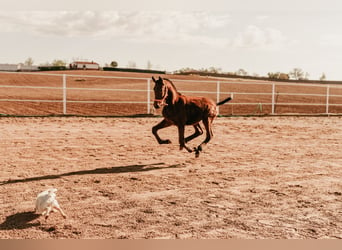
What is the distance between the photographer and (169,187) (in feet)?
15.4

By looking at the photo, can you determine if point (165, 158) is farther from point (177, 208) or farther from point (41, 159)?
point (177, 208)

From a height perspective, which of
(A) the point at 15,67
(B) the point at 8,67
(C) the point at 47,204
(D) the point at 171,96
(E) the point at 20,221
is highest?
(A) the point at 15,67

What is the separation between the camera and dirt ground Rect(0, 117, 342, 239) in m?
3.19

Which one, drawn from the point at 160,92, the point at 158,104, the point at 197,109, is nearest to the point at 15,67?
the point at 197,109

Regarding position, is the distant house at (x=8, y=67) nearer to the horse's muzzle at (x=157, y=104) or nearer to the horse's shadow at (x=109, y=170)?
the horse's shadow at (x=109, y=170)

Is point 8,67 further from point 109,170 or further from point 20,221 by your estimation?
point 20,221

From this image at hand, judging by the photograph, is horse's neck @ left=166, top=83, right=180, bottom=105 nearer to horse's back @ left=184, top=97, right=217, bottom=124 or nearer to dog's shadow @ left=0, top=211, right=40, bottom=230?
horse's back @ left=184, top=97, right=217, bottom=124

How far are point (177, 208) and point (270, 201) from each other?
1.12 meters

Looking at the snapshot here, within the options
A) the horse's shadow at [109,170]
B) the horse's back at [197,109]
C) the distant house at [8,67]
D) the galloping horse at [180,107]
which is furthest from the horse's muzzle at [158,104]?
the distant house at [8,67]

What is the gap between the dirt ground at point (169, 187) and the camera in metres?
3.19

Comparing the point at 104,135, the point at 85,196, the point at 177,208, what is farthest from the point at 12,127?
the point at 177,208

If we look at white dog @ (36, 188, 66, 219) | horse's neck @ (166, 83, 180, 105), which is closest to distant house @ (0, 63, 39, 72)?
horse's neck @ (166, 83, 180, 105)

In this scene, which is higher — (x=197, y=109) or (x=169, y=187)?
(x=197, y=109)

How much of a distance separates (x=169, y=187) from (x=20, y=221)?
6.33 ft
